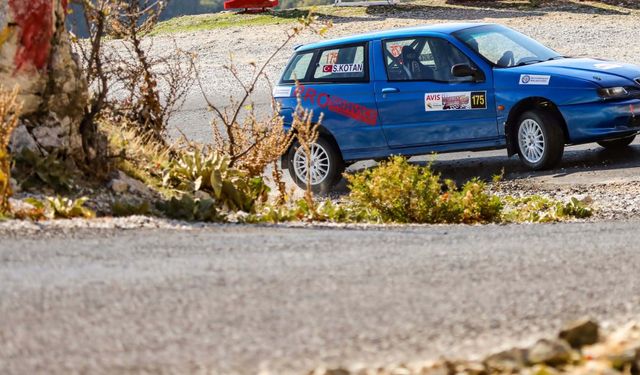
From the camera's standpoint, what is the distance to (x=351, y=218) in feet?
37.2

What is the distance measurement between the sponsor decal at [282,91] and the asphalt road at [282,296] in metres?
7.50

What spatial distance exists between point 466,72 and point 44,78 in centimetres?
531

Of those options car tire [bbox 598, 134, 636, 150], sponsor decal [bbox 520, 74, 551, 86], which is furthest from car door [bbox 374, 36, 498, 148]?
car tire [bbox 598, 134, 636, 150]

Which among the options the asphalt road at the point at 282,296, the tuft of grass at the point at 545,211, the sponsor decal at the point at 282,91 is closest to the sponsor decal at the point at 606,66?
the tuft of grass at the point at 545,211

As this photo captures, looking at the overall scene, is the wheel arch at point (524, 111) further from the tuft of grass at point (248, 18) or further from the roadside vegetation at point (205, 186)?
the tuft of grass at point (248, 18)

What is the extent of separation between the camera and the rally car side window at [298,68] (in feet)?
52.9

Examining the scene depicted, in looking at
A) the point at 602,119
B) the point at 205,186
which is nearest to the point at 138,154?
the point at 205,186

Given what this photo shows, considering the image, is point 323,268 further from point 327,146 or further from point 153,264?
point 327,146

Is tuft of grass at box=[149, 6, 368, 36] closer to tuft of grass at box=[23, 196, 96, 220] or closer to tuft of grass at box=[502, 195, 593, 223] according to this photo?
tuft of grass at box=[502, 195, 593, 223]

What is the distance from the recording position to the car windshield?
15.1 m

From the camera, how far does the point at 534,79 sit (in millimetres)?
14539

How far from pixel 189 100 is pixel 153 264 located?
18.1 metres

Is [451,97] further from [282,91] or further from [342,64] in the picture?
[282,91]

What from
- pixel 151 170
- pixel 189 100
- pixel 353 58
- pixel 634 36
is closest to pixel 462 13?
pixel 634 36
